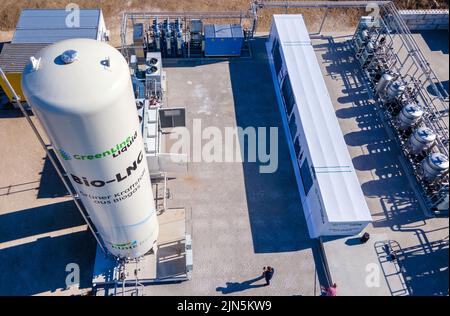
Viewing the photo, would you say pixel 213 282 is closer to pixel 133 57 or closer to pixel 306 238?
pixel 306 238

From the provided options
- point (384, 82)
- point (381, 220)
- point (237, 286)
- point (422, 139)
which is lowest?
point (237, 286)

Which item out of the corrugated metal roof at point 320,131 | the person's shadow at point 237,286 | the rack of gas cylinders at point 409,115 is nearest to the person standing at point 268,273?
the person's shadow at point 237,286

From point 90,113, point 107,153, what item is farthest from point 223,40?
point 90,113

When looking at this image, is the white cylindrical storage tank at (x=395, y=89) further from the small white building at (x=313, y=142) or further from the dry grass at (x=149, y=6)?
the dry grass at (x=149, y=6)

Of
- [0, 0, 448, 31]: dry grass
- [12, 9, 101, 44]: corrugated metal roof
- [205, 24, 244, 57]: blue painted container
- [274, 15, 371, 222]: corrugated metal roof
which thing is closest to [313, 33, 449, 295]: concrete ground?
[274, 15, 371, 222]: corrugated metal roof

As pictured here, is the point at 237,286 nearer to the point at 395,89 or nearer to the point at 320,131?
the point at 320,131
